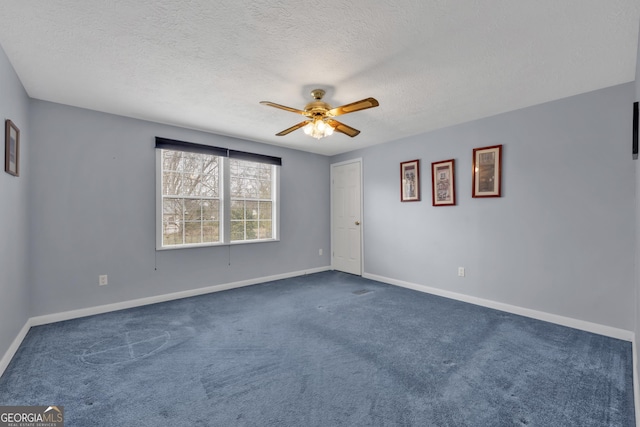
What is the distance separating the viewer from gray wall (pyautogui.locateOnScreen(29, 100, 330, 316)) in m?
3.05

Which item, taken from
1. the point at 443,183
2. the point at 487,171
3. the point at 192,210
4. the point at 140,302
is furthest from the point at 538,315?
the point at 140,302

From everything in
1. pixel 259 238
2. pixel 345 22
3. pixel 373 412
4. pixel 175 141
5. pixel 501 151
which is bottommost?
pixel 373 412

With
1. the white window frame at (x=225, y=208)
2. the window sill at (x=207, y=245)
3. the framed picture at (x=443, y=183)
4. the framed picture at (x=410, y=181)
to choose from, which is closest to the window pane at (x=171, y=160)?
the white window frame at (x=225, y=208)

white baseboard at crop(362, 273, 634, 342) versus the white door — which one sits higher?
the white door

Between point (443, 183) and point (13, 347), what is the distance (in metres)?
4.84

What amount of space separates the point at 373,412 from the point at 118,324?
2763mm

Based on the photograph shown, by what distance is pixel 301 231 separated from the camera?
5359mm

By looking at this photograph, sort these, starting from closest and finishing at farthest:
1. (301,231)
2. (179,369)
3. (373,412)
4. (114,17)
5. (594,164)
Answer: (373,412) → (114,17) → (179,369) → (594,164) → (301,231)

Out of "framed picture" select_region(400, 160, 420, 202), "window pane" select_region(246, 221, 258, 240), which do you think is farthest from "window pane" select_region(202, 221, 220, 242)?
"framed picture" select_region(400, 160, 420, 202)

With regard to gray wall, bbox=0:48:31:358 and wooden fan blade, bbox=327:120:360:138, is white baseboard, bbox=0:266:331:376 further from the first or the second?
wooden fan blade, bbox=327:120:360:138

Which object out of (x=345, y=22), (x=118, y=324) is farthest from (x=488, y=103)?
(x=118, y=324)

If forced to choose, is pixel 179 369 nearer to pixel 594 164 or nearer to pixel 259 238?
pixel 259 238

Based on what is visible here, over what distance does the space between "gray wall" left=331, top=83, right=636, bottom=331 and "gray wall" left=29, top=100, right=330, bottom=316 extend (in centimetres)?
325

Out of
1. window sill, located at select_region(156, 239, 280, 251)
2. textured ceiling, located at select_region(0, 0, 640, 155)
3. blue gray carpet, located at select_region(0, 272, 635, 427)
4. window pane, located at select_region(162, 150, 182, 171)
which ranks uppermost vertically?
textured ceiling, located at select_region(0, 0, 640, 155)
